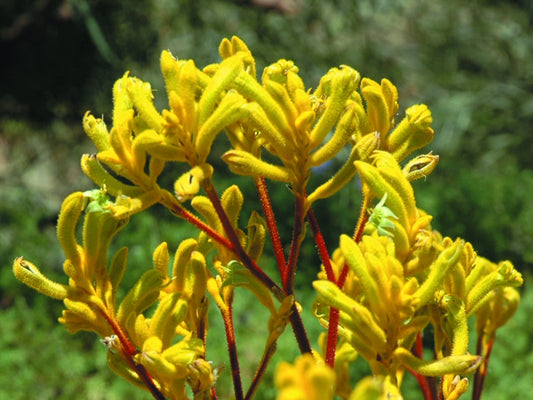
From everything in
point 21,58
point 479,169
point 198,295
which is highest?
point 198,295

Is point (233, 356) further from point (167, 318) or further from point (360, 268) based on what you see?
point (360, 268)

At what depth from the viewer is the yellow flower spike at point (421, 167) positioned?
0.72 meters

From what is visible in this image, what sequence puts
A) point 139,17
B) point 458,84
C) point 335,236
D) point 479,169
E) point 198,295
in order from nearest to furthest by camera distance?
point 198,295 → point 335,236 → point 139,17 → point 479,169 → point 458,84

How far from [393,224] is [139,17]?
10.9 feet

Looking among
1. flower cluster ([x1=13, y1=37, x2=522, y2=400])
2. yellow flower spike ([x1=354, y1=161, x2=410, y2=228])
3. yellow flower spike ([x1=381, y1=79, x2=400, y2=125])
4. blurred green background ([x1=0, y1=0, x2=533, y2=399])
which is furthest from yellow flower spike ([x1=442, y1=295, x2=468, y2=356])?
blurred green background ([x1=0, y1=0, x2=533, y2=399])

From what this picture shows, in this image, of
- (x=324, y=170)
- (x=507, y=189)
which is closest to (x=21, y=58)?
(x=324, y=170)

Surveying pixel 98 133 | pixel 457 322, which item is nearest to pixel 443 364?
pixel 457 322

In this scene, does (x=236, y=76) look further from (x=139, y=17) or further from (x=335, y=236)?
(x=139, y=17)

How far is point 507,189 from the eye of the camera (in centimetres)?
289

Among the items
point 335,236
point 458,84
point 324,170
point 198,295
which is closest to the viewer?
point 198,295

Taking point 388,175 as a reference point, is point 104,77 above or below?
below

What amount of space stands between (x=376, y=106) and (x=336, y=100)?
2.7 inches

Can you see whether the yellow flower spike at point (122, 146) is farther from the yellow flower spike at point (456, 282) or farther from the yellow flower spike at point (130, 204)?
the yellow flower spike at point (456, 282)

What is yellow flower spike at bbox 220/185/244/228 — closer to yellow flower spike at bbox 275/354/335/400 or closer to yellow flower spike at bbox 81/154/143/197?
yellow flower spike at bbox 81/154/143/197
